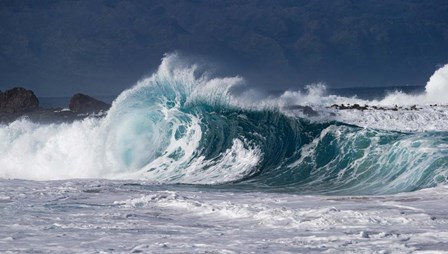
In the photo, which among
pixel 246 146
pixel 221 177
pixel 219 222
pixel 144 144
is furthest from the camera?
pixel 144 144

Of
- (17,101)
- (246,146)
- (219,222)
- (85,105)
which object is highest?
(17,101)

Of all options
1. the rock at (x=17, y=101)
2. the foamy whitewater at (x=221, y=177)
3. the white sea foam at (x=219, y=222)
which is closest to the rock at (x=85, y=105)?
the rock at (x=17, y=101)

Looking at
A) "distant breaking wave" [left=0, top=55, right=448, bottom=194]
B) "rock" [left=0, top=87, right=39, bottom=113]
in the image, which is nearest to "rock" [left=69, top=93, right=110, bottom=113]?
"rock" [left=0, top=87, right=39, bottom=113]

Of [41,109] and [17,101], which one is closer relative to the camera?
[41,109]

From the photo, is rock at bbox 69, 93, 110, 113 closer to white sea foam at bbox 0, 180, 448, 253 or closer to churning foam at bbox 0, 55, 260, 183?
churning foam at bbox 0, 55, 260, 183

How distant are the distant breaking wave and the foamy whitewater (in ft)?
0.14

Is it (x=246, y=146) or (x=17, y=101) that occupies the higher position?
(x=17, y=101)

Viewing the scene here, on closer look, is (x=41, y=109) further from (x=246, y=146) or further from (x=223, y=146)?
(x=246, y=146)

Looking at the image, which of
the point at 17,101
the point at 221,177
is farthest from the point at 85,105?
the point at 221,177

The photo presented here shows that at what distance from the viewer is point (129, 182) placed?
A: 14039mm

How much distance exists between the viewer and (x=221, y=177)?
15.2 metres

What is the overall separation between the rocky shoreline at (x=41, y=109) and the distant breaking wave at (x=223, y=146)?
8551mm

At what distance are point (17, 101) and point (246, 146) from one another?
29.9 m

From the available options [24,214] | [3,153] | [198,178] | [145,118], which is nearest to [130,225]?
[24,214]
